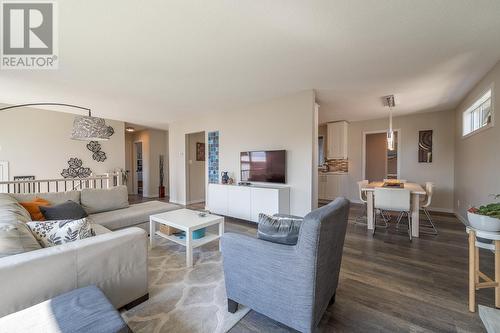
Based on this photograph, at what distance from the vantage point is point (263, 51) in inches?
96.0

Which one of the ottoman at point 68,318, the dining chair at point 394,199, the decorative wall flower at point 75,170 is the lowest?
the ottoman at point 68,318

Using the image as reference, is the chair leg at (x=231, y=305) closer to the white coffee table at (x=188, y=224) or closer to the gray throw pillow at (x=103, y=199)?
the white coffee table at (x=188, y=224)

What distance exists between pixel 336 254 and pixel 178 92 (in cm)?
355

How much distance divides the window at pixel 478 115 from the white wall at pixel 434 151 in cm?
99

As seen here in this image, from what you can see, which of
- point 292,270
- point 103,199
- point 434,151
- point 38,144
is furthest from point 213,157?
point 434,151

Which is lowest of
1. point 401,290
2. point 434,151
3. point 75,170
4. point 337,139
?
point 401,290

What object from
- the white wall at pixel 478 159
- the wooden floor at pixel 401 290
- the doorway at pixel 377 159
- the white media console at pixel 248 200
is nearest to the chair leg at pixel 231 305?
the wooden floor at pixel 401 290

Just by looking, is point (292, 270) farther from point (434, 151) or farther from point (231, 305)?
point (434, 151)

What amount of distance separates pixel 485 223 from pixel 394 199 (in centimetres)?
186

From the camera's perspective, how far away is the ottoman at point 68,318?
3.13 ft

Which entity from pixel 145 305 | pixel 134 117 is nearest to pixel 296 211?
pixel 145 305

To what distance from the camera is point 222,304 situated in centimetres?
179

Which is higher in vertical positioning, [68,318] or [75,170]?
[75,170]

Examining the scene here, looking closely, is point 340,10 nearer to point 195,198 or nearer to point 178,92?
point 178,92
